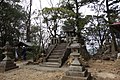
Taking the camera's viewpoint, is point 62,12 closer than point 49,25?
Yes

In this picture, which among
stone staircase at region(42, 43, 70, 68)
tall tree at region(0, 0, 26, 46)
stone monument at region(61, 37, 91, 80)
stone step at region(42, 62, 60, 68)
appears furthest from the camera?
tall tree at region(0, 0, 26, 46)

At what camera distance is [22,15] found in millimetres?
22406

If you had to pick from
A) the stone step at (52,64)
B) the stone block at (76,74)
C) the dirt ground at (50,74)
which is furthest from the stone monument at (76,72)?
the stone step at (52,64)

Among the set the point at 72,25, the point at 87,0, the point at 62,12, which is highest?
the point at 87,0

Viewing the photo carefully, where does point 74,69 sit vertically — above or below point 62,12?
below

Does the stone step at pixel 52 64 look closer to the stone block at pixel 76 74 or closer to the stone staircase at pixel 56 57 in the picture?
the stone staircase at pixel 56 57

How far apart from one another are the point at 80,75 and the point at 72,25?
1244cm

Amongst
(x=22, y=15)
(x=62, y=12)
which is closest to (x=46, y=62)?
(x=62, y=12)

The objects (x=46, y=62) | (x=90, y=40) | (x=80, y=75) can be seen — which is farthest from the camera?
(x=90, y=40)

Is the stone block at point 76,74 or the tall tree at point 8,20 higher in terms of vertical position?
the tall tree at point 8,20

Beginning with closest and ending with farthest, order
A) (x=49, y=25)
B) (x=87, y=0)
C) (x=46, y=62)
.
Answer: (x=46, y=62) → (x=87, y=0) → (x=49, y=25)

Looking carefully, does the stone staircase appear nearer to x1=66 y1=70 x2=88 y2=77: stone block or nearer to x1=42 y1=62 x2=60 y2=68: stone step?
x1=42 y1=62 x2=60 y2=68: stone step

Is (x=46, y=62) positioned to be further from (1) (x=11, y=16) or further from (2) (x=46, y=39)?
(2) (x=46, y=39)

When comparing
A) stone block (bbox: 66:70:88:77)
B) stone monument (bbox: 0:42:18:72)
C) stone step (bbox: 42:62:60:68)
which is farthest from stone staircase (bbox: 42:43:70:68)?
stone block (bbox: 66:70:88:77)
